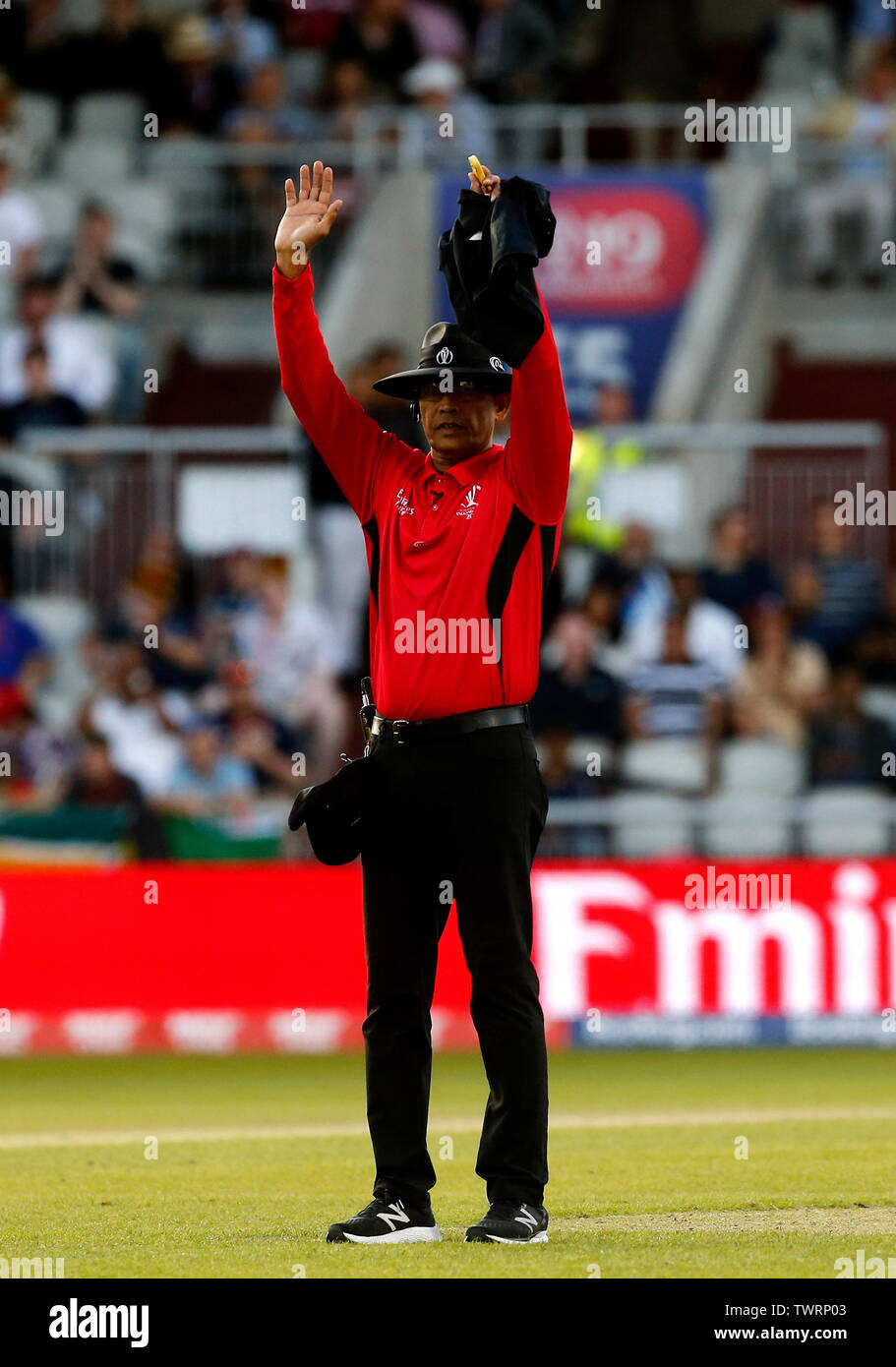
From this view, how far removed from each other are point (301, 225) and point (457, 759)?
1647mm

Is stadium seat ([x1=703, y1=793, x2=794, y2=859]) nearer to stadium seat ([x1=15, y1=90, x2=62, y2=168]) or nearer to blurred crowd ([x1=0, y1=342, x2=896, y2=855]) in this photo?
blurred crowd ([x1=0, y1=342, x2=896, y2=855])

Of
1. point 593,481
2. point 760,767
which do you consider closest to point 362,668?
point 593,481

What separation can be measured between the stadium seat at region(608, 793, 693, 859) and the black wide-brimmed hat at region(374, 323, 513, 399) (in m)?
7.97

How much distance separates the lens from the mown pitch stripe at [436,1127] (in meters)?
10.3

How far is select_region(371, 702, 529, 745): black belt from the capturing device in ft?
23.1

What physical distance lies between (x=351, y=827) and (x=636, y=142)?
13.8m

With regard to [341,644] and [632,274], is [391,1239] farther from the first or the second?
[632,274]

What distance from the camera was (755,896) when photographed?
1441 cm

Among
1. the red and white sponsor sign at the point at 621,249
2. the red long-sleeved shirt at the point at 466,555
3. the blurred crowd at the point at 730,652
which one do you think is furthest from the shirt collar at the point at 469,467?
the red and white sponsor sign at the point at 621,249

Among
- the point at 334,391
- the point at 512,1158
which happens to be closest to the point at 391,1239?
the point at 512,1158

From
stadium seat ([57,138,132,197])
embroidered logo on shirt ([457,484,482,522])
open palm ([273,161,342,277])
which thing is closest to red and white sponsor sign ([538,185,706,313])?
stadium seat ([57,138,132,197])

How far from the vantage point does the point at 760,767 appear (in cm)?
1561
